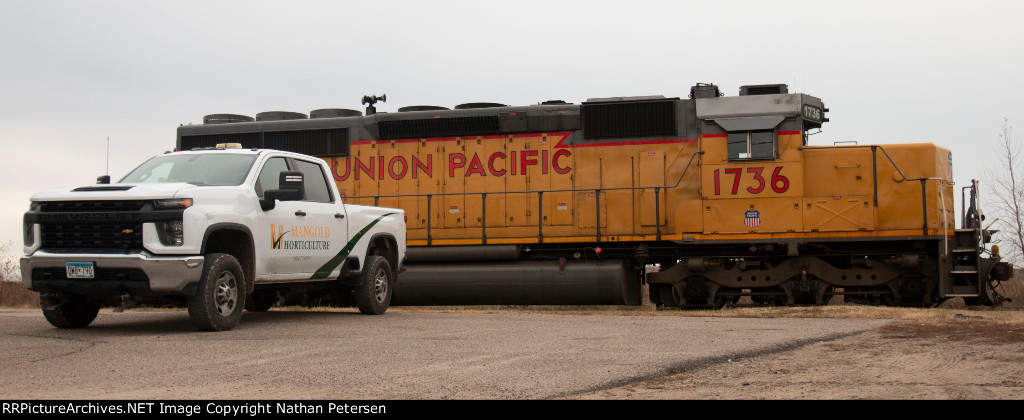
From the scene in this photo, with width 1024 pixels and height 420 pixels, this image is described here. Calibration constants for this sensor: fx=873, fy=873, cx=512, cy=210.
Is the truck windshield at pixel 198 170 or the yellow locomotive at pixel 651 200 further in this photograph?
the yellow locomotive at pixel 651 200

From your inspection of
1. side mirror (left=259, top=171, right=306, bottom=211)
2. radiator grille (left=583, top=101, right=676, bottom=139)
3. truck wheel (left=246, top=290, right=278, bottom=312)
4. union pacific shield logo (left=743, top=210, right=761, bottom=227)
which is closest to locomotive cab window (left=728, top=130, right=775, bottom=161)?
union pacific shield logo (left=743, top=210, right=761, bottom=227)

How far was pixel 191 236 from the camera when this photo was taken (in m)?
7.85

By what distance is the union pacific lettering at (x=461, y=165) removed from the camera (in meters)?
14.7

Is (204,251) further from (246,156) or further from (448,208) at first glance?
(448,208)

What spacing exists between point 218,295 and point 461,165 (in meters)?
7.18

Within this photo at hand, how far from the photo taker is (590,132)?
1455cm

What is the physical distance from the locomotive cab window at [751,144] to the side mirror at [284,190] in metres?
7.44

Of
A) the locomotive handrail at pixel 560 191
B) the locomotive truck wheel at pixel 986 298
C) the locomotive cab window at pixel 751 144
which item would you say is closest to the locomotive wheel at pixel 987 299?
the locomotive truck wheel at pixel 986 298

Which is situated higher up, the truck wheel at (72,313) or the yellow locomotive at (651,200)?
the yellow locomotive at (651,200)

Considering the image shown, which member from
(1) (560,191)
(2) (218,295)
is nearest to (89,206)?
(2) (218,295)

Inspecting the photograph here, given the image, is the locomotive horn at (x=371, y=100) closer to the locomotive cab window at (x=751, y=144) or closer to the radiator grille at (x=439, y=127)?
the radiator grille at (x=439, y=127)

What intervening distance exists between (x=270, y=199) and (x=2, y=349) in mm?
2710

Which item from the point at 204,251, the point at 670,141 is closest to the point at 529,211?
the point at 670,141
